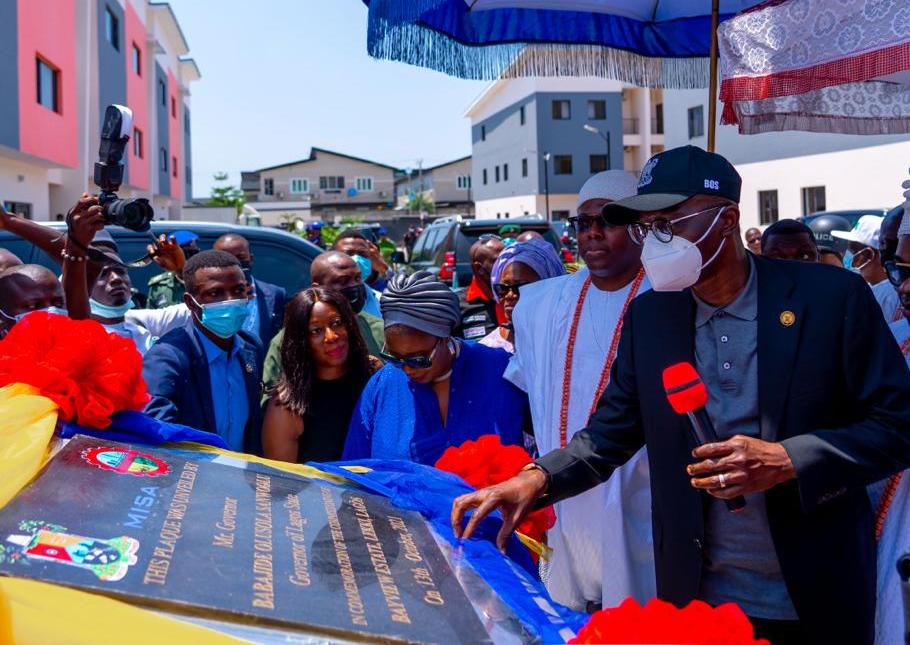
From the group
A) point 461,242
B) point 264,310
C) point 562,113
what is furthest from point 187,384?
point 562,113

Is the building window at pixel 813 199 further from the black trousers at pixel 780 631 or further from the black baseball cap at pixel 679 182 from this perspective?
the black trousers at pixel 780 631

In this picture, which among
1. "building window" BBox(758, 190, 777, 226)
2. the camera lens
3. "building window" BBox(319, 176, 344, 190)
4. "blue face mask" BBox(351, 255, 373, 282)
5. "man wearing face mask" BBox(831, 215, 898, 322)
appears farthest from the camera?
"building window" BBox(319, 176, 344, 190)

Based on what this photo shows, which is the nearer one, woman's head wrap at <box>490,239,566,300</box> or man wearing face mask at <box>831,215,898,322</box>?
man wearing face mask at <box>831,215,898,322</box>

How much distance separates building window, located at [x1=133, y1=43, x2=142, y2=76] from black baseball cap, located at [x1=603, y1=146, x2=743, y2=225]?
3186 centimetres

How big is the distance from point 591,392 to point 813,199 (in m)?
23.3

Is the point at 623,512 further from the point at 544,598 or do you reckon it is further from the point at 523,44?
the point at 523,44

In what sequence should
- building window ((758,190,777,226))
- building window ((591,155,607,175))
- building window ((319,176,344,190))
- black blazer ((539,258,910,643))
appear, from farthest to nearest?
building window ((319,176,344,190)) < building window ((591,155,607,175)) < building window ((758,190,777,226)) < black blazer ((539,258,910,643))

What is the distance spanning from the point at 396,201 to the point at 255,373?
248 ft

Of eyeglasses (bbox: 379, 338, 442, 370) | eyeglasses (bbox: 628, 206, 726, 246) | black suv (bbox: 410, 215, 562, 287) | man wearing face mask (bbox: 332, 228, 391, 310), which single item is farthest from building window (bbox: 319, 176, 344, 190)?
eyeglasses (bbox: 628, 206, 726, 246)

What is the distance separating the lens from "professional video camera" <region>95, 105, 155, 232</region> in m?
2.99

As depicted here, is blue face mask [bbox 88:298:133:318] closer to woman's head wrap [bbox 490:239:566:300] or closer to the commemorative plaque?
woman's head wrap [bbox 490:239:566:300]

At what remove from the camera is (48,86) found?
67.7 ft

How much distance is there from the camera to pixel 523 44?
4.23m

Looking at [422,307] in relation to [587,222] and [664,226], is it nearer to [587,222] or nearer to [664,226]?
[587,222]
